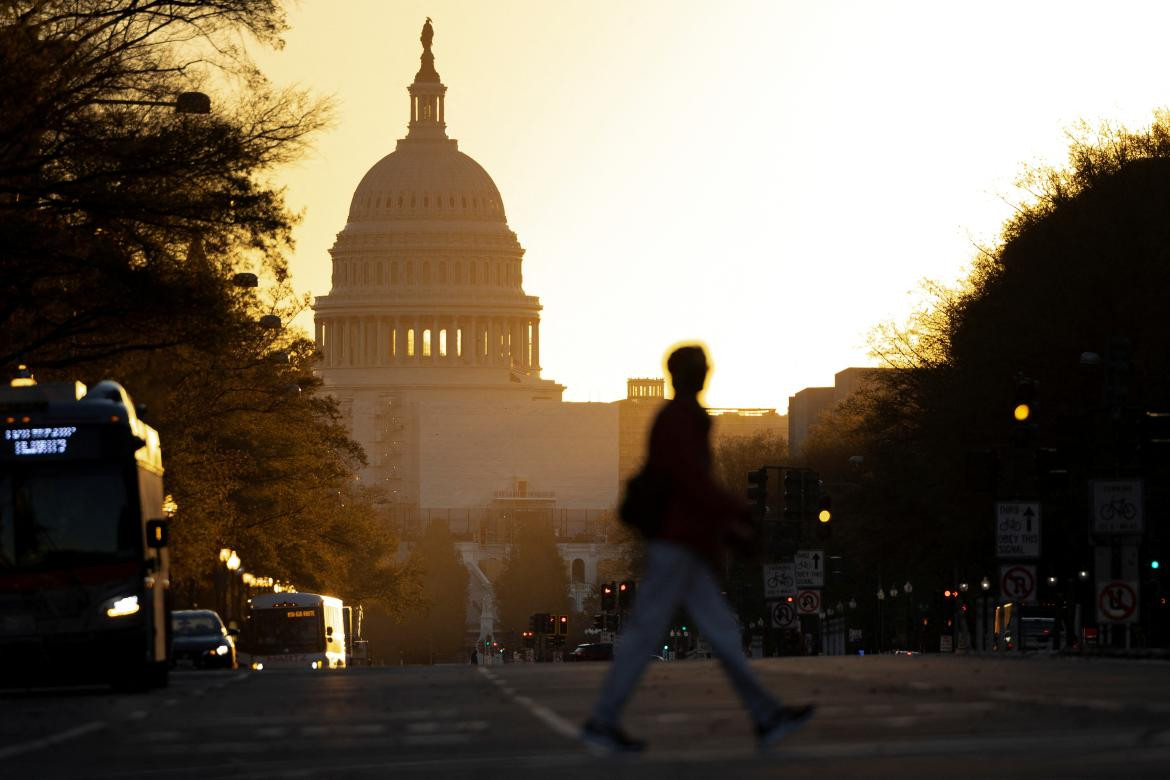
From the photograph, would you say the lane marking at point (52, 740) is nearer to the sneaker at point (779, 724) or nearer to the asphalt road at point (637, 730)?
the asphalt road at point (637, 730)

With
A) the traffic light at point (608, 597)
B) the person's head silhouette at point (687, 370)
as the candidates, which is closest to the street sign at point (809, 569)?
the traffic light at point (608, 597)

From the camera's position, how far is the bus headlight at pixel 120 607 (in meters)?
28.4

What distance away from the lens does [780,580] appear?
6775 cm

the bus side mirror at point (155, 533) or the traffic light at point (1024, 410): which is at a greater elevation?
the traffic light at point (1024, 410)

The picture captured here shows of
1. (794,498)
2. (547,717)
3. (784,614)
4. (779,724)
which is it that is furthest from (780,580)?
(779,724)

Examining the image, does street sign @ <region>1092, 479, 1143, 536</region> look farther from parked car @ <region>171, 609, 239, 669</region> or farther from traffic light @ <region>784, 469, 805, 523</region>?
traffic light @ <region>784, 469, 805, 523</region>

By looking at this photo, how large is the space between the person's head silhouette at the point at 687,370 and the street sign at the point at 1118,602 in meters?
25.2

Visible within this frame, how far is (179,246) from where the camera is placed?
38.4m

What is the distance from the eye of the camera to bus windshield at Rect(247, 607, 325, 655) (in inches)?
2859

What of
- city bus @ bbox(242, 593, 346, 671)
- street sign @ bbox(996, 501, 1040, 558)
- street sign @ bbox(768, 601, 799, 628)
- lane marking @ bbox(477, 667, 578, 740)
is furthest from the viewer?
city bus @ bbox(242, 593, 346, 671)

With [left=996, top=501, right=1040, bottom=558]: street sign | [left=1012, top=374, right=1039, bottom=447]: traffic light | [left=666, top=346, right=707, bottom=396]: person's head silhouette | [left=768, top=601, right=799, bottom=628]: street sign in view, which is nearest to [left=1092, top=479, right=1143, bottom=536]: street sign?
[left=1012, top=374, right=1039, bottom=447]: traffic light

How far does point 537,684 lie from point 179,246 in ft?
48.9

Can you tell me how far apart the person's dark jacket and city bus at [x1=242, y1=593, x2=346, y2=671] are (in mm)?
58868

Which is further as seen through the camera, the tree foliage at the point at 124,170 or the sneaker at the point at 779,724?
the tree foliage at the point at 124,170
